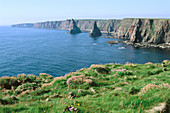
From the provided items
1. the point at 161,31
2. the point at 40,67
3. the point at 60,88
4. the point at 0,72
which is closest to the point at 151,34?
the point at 161,31

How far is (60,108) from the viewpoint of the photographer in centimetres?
689

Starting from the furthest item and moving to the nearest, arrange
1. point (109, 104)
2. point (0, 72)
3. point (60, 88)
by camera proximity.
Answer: point (0, 72) → point (60, 88) → point (109, 104)

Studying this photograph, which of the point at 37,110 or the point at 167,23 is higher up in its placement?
the point at 167,23

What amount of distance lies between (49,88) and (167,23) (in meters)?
137

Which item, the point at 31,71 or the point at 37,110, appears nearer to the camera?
the point at 37,110

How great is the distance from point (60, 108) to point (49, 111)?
2.01ft

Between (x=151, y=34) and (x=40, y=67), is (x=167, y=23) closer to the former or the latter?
(x=151, y=34)

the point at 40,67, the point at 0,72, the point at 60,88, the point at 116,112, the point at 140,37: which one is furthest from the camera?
the point at 140,37

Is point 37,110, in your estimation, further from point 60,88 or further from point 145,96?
point 60,88

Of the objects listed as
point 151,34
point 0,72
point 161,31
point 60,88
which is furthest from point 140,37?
point 60,88

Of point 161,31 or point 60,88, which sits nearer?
point 60,88

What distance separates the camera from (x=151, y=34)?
12675 centimetres

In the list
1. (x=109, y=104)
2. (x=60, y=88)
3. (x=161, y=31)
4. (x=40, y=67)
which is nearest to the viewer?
(x=109, y=104)

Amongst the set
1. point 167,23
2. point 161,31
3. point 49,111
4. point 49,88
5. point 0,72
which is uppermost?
point 167,23
